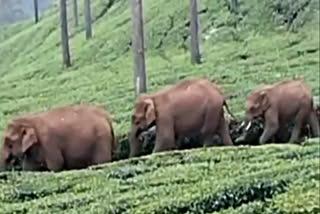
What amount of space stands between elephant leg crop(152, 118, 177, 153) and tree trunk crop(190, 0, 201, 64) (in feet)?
53.2

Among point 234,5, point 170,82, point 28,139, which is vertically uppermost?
point 28,139

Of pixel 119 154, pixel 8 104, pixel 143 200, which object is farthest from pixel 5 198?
pixel 8 104

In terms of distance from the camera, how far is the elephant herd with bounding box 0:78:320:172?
16.3m

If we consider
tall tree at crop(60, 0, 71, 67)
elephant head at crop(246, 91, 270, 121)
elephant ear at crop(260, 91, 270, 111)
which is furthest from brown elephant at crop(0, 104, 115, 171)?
tall tree at crop(60, 0, 71, 67)

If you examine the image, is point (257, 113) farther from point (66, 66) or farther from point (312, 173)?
point (66, 66)

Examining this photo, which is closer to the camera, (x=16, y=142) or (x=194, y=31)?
(x=16, y=142)

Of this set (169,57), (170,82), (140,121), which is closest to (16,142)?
(140,121)

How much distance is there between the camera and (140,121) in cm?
1742

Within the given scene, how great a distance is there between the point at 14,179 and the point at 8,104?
Result: 723 inches

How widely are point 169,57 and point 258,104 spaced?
20.8m

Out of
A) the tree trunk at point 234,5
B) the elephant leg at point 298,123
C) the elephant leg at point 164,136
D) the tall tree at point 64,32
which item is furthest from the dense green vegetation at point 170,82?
the elephant leg at point 164,136

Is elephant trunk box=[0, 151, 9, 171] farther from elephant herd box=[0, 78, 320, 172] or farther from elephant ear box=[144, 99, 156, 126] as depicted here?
elephant ear box=[144, 99, 156, 126]

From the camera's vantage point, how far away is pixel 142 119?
57.0ft

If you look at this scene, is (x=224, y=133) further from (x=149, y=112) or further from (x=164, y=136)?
(x=149, y=112)
